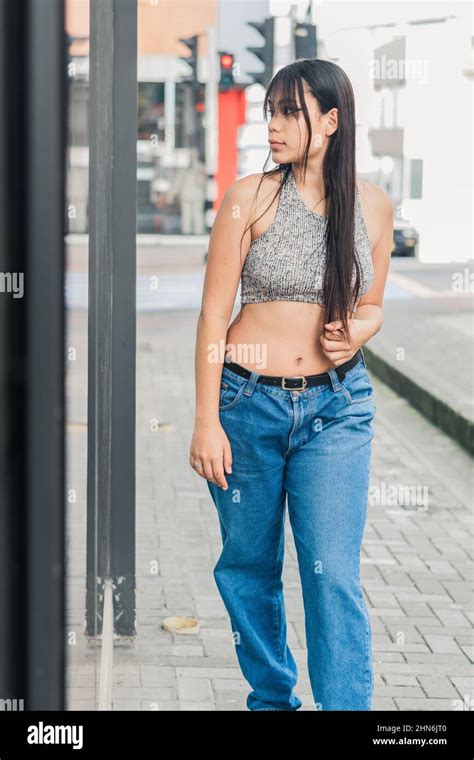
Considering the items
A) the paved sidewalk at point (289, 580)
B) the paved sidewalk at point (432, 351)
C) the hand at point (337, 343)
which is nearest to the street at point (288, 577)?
the paved sidewalk at point (289, 580)

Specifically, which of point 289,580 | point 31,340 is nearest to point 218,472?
point 31,340

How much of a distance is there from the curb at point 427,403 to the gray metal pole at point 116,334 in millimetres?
4029

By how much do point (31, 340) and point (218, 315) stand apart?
2112mm

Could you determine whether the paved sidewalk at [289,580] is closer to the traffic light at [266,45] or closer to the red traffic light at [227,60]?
the traffic light at [266,45]

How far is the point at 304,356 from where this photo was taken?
3.08m

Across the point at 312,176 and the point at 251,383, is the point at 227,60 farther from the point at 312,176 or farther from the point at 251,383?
the point at 251,383

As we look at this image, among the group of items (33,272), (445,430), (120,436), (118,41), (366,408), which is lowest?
(445,430)

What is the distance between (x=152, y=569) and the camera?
5.36 metres

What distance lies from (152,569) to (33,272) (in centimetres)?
447

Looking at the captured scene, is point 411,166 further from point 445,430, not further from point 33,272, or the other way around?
point 33,272
